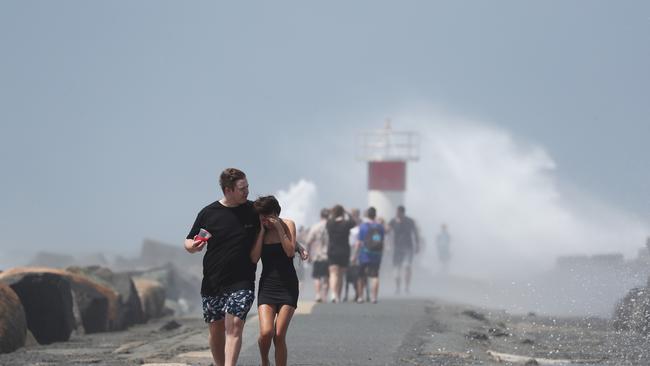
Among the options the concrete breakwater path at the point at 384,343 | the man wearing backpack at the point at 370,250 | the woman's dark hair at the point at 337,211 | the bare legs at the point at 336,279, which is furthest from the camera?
the man wearing backpack at the point at 370,250

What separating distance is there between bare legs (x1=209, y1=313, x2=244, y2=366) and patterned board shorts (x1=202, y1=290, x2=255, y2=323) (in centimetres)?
5

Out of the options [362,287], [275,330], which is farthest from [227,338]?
[362,287]

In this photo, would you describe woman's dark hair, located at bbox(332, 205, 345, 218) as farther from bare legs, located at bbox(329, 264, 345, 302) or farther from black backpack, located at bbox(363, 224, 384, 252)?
bare legs, located at bbox(329, 264, 345, 302)

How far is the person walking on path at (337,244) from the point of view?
22.0 m

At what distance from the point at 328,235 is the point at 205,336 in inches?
196

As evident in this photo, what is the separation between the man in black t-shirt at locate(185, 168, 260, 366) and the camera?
34.4 feet

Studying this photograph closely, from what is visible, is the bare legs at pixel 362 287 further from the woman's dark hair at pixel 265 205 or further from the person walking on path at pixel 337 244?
the woman's dark hair at pixel 265 205

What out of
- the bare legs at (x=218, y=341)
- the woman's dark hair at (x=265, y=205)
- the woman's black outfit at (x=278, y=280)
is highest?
the woman's dark hair at (x=265, y=205)

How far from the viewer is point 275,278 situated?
432 inches

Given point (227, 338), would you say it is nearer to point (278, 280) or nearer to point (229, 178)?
point (278, 280)

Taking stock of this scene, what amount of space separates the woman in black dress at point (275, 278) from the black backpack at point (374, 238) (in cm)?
1144

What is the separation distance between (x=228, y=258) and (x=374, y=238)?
1208cm

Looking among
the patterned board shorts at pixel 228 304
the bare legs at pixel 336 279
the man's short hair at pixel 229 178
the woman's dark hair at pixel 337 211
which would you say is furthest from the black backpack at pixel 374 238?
the man's short hair at pixel 229 178

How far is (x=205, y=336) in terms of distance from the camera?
1767 cm
